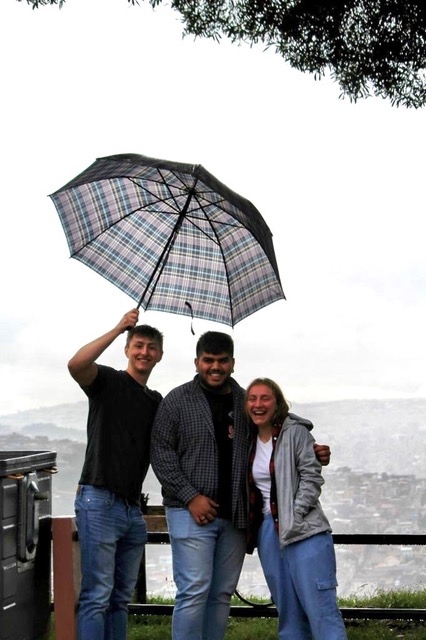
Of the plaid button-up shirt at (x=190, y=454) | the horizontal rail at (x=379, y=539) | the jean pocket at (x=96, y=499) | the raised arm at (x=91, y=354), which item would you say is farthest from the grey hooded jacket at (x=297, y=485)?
the horizontal rail at (x=379, y=539)

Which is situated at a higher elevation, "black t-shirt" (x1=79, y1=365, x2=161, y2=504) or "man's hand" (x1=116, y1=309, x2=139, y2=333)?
"man's hand" (x1=116, y1=309, x2=139, y2=333)

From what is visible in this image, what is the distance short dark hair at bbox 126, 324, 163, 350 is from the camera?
519 centimetres

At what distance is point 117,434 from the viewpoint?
16.6 feet

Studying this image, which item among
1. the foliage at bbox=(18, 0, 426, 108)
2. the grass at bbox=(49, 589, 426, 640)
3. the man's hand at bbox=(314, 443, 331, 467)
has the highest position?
the foliage at bbox=(18, 0, 426, 108)

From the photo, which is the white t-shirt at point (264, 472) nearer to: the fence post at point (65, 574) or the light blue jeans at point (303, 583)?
the light blue jeans at point (303, 583)

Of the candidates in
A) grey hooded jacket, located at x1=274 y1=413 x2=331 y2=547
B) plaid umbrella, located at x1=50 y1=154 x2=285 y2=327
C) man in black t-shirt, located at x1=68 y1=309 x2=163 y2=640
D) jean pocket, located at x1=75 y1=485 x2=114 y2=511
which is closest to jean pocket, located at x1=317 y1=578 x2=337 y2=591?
grey hooded jacket, located at x1=274 y1=413 x2=331 y2=547

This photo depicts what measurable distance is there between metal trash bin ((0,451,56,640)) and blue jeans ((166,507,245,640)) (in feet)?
2.46

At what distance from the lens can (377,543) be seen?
6.79m

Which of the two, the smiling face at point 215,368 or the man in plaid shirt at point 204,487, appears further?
the smiling face at point 215,368

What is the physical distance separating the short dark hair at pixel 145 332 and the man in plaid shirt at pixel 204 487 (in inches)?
9.2

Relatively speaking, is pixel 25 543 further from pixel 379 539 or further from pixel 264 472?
pixel 379 539

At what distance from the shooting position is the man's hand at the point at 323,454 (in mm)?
5062

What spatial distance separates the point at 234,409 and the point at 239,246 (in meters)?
1.06

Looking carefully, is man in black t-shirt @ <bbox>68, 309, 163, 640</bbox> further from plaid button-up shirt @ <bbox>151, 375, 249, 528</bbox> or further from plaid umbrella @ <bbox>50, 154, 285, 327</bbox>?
plaid umbrella @ <bbox>50, 154, 285, 327</bbox>
